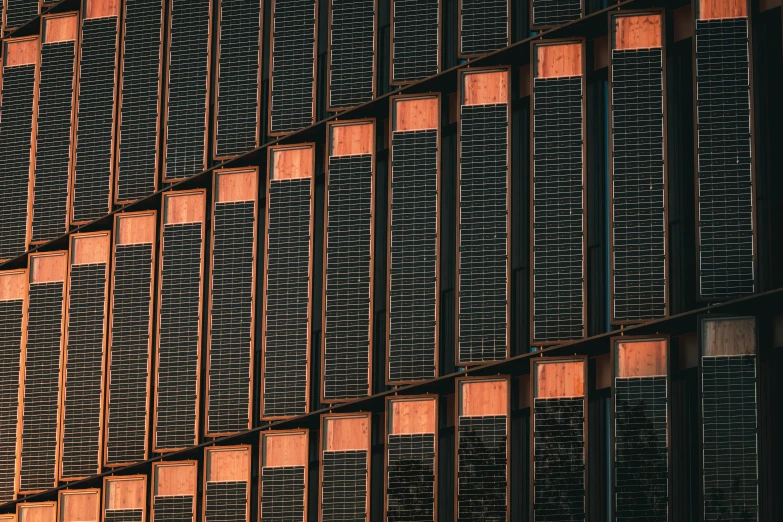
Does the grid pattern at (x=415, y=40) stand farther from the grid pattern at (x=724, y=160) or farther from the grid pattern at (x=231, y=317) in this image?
the grid pattern at (x=724, y=160)

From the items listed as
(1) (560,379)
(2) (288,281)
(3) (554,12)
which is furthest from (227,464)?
(3) (554,12)

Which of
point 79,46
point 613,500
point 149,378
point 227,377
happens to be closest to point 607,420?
point 613,500

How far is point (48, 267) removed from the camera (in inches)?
1398

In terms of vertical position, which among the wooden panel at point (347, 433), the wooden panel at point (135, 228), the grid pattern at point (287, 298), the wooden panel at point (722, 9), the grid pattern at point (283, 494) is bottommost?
the grid pattern at point (283, 494)

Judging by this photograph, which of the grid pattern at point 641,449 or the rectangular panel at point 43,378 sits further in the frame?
the rectangular panel at point 43,378

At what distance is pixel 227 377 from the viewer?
105ft

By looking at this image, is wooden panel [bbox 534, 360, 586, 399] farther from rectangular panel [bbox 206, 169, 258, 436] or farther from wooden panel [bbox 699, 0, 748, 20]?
wooden panel [bbox 699, 0, 748, 20]

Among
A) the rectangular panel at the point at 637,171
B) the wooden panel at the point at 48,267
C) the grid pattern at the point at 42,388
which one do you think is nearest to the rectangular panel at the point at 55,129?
the wooden panel at the point at 48,267

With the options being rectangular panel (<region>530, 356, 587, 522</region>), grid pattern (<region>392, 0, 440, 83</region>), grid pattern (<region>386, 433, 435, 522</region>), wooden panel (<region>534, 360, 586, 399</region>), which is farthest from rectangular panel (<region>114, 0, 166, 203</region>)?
rectangular panel (<region>530, 356, 587, 522</region>)

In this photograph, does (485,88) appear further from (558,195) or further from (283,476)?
(283,476)

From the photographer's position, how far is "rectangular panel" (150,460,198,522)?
3209cm

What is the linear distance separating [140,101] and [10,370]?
729cm

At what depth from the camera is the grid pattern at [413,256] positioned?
97.9ft

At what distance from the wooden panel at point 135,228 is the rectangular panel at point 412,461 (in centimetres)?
814
